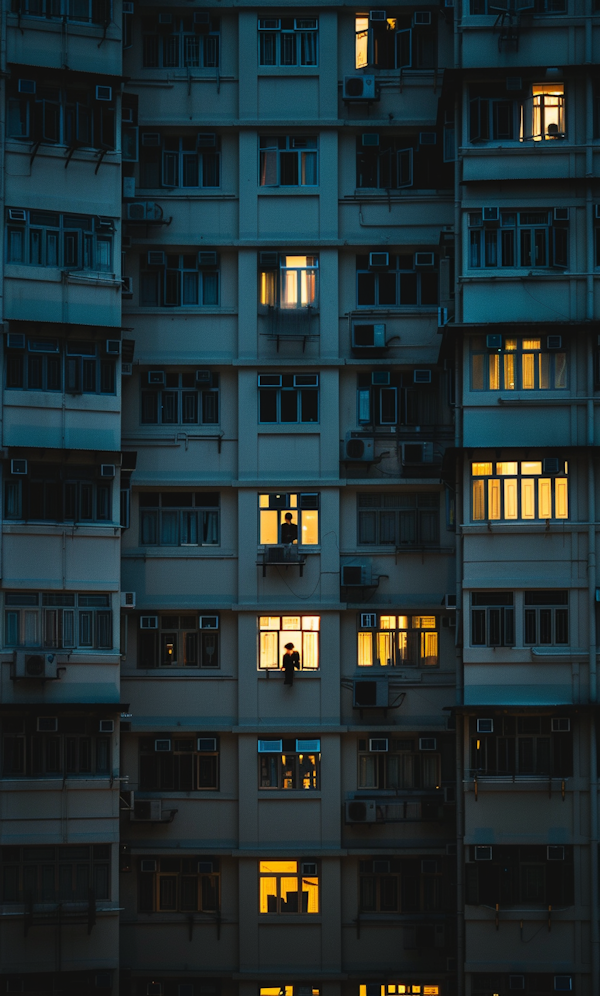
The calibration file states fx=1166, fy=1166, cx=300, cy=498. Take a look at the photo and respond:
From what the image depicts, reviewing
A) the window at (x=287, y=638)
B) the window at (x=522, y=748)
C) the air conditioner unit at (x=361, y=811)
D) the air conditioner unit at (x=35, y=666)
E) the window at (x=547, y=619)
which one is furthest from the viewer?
the window at (x=287, y=638)

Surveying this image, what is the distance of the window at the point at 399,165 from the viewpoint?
16.9 metres

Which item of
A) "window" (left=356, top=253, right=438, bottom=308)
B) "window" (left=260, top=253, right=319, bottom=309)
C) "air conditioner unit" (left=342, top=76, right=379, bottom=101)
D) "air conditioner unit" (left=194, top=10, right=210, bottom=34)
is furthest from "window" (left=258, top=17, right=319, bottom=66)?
"window" (left=356, top=253, right=438, bottom=308)

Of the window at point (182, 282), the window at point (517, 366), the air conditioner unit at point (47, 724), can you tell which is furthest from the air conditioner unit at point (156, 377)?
the air conditioner unit at point (47, 724)

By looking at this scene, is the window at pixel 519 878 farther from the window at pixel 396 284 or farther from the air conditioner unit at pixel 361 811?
the window at pixel 396 284

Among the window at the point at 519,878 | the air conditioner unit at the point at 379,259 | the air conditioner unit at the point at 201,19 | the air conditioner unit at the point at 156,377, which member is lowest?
the window at the point at 519,878

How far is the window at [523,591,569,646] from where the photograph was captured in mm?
15469

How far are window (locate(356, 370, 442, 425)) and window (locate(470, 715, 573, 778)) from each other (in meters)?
4.43

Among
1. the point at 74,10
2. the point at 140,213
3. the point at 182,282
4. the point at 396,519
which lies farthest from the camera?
the point at 182,282

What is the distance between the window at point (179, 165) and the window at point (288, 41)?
1.55 m

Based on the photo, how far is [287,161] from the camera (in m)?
16.9

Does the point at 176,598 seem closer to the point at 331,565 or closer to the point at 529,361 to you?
the point at 331,565

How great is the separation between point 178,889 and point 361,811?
9.11 feet

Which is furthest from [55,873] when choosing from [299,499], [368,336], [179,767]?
[368,336]

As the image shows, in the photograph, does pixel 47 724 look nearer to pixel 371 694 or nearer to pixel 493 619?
pixel 371 694
